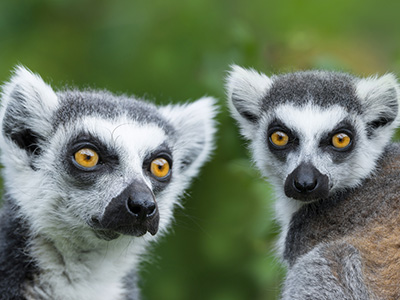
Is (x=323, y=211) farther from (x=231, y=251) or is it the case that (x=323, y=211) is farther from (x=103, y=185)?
(x=231, y=251)

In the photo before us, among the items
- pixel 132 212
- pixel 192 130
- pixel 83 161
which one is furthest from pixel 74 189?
pixel 192 130

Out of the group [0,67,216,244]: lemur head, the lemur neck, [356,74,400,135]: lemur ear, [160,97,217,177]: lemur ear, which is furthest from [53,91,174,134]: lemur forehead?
[356,74,400,135]: lemur ear

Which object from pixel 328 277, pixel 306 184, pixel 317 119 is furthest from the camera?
pixel 317 119

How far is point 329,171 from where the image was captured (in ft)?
14.7

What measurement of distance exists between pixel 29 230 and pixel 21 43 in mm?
3535

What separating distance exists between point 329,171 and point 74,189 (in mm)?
1681

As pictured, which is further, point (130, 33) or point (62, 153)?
point (130, 33)

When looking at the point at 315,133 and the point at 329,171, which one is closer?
the point at 329,171

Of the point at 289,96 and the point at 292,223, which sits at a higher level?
the point at 289,96

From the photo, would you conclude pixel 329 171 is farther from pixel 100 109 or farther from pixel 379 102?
pixel 100 109

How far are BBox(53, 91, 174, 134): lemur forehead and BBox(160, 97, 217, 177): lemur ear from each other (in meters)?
0.21

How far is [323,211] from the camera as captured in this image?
4426mm

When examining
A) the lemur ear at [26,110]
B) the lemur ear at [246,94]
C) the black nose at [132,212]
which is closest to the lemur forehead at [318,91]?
the lemur ear at [246,94]

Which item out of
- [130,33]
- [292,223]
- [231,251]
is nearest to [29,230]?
[292,223]
